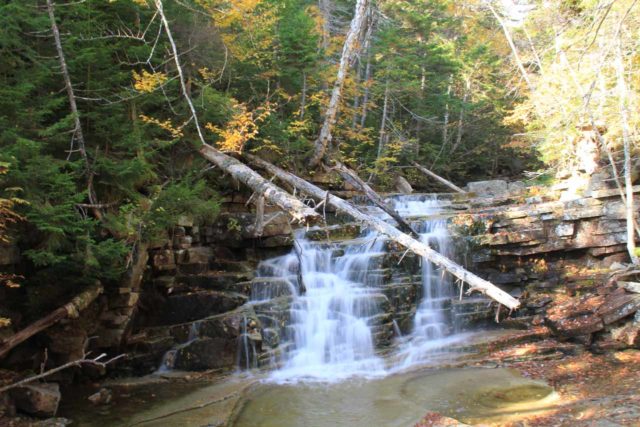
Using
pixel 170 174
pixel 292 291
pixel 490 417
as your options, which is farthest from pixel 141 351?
pixel 490 417

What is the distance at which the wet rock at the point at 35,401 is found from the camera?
602 cm

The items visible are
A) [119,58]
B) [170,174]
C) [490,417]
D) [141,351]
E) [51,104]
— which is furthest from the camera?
[170,174]

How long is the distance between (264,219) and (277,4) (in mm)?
6887

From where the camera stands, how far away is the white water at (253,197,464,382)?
334 inches

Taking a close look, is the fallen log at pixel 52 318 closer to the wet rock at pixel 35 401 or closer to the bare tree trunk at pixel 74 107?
the wet rock at pixel 35 401

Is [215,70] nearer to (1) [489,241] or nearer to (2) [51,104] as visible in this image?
(2) [51,104]

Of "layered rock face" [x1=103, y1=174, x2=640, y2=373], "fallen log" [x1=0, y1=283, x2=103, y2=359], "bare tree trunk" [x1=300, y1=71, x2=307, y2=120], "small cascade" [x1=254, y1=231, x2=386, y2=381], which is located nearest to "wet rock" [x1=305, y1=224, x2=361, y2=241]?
"layered rock face" [x1=103, y1=174, x2=640, y2=373]

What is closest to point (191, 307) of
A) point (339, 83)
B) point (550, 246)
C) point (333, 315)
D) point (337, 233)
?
point (333, 315)

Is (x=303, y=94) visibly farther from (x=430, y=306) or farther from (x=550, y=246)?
(x=550, y=246)

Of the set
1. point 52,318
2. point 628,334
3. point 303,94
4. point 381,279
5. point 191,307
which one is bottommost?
point 628,334

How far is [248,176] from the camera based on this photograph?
9.49 meters

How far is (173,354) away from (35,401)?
2.39 meters

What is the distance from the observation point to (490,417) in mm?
5832

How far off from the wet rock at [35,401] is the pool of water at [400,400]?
253 cm
